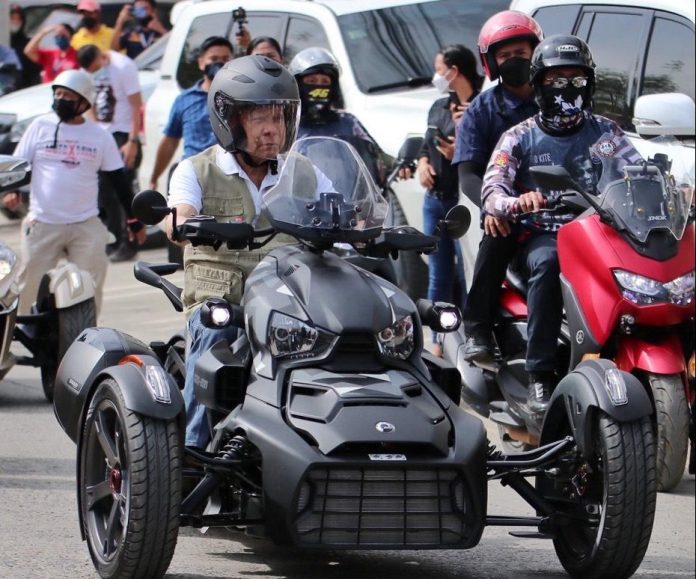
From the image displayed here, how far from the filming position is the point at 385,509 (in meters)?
5.35

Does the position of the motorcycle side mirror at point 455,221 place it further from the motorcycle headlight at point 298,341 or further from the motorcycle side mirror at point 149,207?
the motorcycle side mirror at point 149,207

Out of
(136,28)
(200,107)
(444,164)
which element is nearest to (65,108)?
(200,107)

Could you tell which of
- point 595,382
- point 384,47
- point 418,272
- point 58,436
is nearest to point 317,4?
point 384,47

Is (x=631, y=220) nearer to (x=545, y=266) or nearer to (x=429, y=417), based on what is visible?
(x=545, y=266)

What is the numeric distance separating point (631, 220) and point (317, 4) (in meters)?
5.45

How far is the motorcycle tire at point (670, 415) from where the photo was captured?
7.27 meters

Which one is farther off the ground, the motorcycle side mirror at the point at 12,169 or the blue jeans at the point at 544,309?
the motorcycle side mirror at the point at 12,169

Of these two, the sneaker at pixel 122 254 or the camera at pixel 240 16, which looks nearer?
the camera at pixel 240 16

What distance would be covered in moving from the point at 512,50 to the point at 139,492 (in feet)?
12.2

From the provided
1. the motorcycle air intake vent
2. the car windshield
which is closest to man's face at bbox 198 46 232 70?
the car windshield

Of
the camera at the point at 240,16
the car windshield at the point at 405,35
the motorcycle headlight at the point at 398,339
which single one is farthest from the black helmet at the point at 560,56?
the camera at the point at 240,16

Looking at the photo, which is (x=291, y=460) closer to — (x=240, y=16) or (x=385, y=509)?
(x=385, y=509)

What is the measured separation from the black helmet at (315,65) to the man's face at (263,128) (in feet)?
11.7

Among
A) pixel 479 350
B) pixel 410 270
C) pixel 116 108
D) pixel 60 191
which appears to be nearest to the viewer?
pixel 479 350
